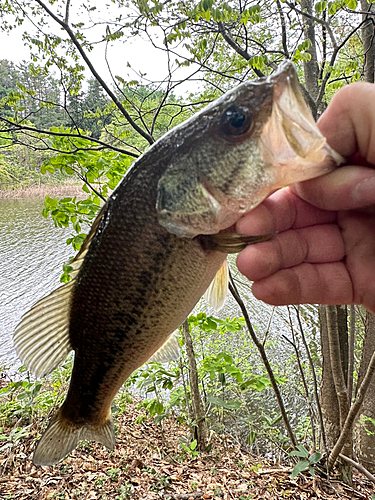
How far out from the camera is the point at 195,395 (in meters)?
3.51

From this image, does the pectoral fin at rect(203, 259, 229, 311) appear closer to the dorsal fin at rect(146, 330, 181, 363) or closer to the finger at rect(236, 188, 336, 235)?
the dorsal fin at rect(146, 330, 181, 363)

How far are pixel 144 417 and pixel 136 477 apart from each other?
137cm

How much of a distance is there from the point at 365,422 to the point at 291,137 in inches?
159

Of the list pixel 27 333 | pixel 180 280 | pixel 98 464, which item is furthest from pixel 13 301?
pixel 180 280

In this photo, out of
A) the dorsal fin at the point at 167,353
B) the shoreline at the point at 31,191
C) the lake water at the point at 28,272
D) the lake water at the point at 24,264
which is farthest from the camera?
the shoreline at the point at 31,191

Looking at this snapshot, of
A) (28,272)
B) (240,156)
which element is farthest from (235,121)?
(28,272)

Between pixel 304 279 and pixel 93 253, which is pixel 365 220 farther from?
pixel 93 253

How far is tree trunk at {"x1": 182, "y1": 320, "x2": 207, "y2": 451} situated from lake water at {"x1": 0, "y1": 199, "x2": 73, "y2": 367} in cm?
445

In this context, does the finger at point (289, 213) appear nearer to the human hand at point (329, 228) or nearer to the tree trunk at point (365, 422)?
the human hand at point (329, 228)

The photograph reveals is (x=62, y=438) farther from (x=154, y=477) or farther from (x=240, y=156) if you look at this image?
(x=154, y=477)

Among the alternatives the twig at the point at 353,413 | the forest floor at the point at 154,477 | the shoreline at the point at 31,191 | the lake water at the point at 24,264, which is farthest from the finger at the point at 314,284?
the shoreline at the point at 31,191

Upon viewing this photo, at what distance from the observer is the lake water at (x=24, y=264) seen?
7.71m

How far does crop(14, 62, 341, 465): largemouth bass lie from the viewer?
1020 mm

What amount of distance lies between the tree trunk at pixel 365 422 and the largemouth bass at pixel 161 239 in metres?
2.96
